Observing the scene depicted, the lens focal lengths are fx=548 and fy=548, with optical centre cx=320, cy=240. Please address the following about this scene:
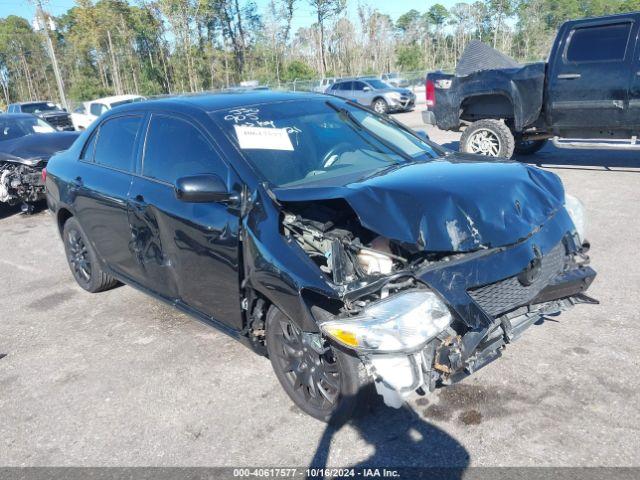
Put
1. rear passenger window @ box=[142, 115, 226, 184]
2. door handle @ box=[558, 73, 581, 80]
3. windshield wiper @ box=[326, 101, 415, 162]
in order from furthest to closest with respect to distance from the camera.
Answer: door handle @ box=[558, 73, 581, 80] < windshield wiper @ box=[326, 101, 415, 162] < rear passenger window @ box=[142, 115, 226, 184]

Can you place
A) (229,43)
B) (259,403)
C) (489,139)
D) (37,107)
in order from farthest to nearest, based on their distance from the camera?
1. (229,43)
2. (37,107)
3. (489,139)
4. (259,403)

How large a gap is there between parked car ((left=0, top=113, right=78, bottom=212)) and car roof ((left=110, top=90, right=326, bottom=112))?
5605mm

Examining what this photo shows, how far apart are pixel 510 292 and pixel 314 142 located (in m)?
1.64

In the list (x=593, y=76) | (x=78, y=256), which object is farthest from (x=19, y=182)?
(x=593, y=76)

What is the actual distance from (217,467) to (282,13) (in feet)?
176

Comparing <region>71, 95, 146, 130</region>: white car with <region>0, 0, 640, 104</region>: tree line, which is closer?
<region>71, 95, 146, 130</region>: white car

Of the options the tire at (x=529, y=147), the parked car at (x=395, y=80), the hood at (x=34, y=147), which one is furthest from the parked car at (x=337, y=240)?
the parked car at (x=395, y=80)

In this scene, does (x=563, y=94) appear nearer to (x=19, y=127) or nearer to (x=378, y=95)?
(x=19, y=127)

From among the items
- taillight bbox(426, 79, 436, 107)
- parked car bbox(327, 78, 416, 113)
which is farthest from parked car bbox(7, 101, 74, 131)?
taillight bbox(426, 79, 436, 107)

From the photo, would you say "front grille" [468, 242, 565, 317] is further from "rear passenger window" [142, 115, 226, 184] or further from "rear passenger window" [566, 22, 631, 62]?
"rear passenger window" [566, 22, 631, 62]

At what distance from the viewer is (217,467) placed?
2.82m

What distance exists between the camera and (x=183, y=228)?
3.57 meters

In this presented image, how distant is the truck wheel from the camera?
8891 mm

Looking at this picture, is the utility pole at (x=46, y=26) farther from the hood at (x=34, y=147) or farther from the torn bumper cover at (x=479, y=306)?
the torn bumper cover at (x=479, y=306)
